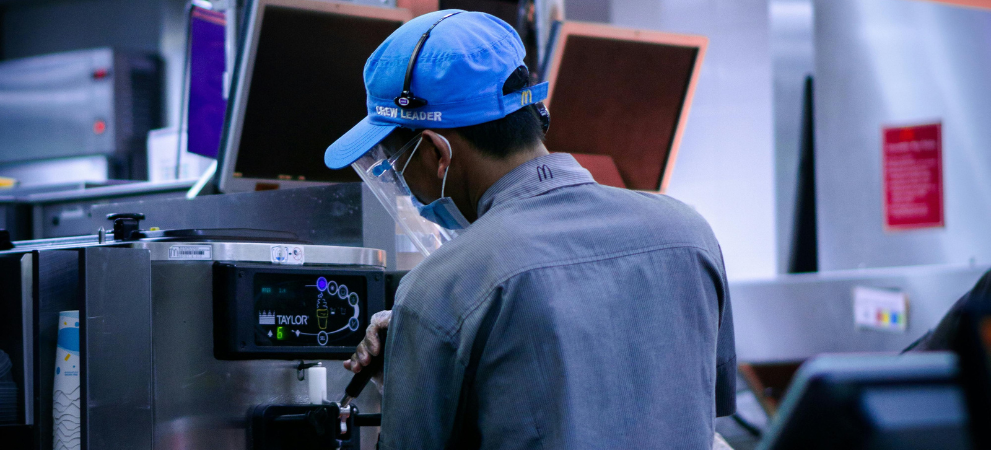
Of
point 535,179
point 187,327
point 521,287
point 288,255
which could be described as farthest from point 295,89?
point 521,287

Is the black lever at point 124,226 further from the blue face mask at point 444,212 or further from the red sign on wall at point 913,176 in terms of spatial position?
the red sign on wall at point 913,176

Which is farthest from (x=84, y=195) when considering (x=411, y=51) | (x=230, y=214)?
(x=411, y=51)

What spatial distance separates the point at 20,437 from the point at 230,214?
60cm

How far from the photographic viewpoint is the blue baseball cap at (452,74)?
105 cm

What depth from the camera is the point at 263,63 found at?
1750mm

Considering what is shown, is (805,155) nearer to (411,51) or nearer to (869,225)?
(869,225)

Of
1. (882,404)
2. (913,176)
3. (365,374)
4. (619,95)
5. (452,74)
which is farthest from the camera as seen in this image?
(913,176)

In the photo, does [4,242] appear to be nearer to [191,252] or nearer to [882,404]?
[191,252]

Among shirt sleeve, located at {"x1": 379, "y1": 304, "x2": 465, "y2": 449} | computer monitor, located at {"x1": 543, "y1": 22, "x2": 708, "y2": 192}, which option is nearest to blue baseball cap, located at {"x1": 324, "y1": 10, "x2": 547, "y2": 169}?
shirt sleeve, located at {"x1": 379, "y1": 304, "x2": 465, "y2": 449}


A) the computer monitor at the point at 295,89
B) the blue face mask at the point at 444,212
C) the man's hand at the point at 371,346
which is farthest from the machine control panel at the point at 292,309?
the computer monitor at the point at 295,89

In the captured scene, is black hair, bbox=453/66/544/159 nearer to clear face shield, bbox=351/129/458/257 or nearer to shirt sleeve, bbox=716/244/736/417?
clear face shield, bbox=351/129/458/257

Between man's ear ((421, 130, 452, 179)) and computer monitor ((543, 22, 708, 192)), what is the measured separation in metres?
1.21

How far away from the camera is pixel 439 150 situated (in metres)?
1.09

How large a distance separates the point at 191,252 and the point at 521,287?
550 mm
